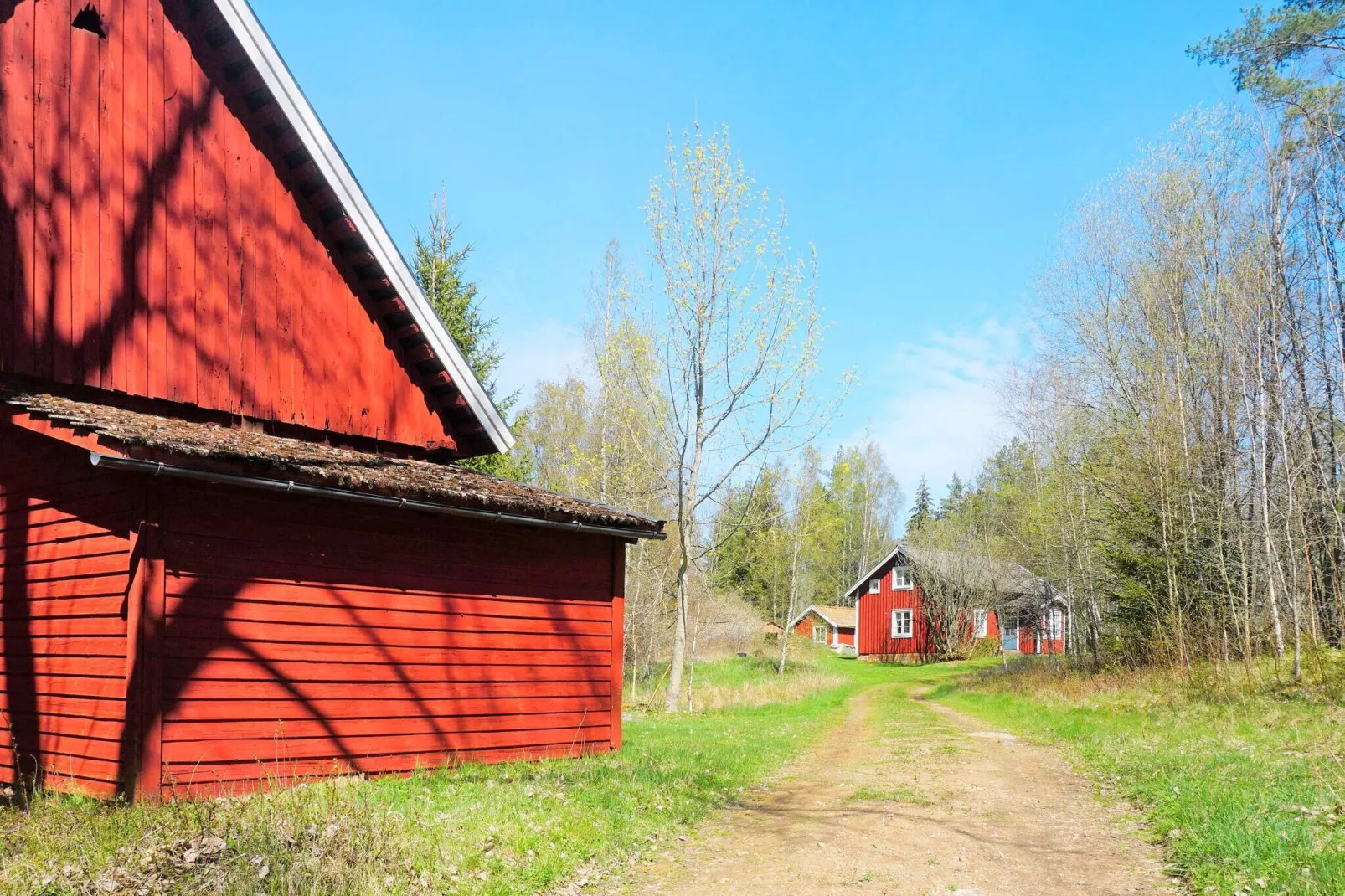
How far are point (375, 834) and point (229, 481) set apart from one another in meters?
3.84

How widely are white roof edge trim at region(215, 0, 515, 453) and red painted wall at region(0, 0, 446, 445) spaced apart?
56 centimetres

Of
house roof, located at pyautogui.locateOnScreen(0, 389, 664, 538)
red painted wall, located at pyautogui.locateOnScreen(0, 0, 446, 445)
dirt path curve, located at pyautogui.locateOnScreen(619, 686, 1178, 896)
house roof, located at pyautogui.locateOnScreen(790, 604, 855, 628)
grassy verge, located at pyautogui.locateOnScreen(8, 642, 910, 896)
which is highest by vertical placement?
red painted wall, located at pyautogui.locateOnScreen(0, 0, 446, 445)

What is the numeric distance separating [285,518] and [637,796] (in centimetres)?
460

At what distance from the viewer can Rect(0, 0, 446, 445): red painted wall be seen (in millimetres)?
10336

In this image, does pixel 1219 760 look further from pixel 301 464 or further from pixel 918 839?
pixel 301 464

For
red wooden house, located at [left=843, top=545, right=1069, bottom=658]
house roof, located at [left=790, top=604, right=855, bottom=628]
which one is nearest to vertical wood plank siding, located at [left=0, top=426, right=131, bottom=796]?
red wooden house, located at [left=843, top=545, right=1069, bottom=658]

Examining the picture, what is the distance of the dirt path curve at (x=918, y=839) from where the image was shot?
7180 millimetres

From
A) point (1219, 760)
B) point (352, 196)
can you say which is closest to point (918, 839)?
point (1219, 760)

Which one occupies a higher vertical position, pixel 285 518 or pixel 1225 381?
pixel 1225 381

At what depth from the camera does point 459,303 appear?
2850 centimetres

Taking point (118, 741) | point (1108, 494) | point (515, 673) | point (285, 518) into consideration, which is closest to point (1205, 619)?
point (1108, 494)

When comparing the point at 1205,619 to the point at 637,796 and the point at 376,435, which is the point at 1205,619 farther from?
the point at 376,435

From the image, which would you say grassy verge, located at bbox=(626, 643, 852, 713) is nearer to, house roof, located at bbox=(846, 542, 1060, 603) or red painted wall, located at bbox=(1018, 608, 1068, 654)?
house roof, located at bbox=(846, 542, 1060, 603)

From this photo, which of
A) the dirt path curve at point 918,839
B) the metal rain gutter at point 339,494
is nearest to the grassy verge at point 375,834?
the dirt path curve at point 918,839
